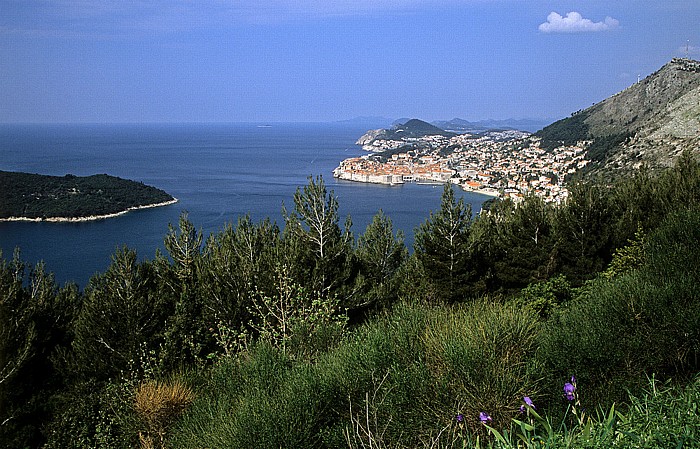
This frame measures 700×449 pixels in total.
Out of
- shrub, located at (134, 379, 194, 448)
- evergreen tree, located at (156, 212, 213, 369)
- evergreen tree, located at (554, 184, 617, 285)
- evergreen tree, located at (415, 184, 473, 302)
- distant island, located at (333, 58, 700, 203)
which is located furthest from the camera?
distant island, located at (333, 58, 700, 203)

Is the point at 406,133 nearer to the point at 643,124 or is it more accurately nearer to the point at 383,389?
the point at 643,124

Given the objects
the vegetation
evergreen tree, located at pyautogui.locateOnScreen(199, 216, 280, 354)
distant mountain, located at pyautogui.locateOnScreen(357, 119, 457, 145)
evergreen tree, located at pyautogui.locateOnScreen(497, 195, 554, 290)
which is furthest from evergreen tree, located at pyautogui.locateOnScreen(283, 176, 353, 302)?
distant mountain, located at pyautogui.locateOnScreen(357, 119, 457, 145)

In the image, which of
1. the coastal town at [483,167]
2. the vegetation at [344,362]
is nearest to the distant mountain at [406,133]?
the coastal town at [483,167]

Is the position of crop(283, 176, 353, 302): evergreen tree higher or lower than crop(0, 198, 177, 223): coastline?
higher

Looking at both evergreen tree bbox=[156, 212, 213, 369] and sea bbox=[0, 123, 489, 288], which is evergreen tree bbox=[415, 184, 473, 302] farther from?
evergreen tree bbox=[156, 212, 213, 369]

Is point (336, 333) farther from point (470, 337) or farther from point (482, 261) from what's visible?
point (482, 261)

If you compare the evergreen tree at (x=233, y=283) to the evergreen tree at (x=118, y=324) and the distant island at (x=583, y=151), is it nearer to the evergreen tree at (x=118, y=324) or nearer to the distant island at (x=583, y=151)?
the evergreen tree at (x=118, y=324)
